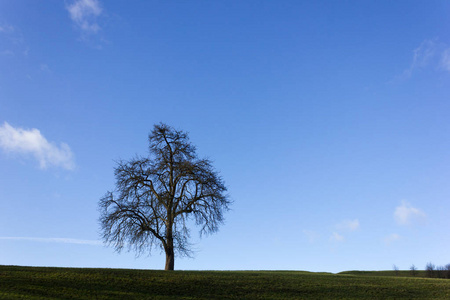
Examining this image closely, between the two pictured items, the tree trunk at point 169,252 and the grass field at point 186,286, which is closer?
the grass field at point 186,286

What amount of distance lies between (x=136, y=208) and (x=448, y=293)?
2444 cm

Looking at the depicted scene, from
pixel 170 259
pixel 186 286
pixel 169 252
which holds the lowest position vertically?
pixel 186 286

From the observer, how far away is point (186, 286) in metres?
25.3

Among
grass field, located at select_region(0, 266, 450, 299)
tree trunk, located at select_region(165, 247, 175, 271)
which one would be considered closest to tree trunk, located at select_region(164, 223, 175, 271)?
tree trunk, located at select_region(165, 247, 175, 271)

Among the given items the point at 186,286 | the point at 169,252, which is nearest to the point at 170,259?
the point at 169,252

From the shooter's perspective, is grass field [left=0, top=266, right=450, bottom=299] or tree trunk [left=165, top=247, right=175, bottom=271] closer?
grass field [left=0, top=266, right=450, bottom=299]

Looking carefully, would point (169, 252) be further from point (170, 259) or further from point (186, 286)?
point (186, 286)

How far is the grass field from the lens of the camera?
22.3m

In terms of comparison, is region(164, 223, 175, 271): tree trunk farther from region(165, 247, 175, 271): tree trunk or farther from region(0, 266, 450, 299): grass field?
region(0, 266, 450, 299): grass field

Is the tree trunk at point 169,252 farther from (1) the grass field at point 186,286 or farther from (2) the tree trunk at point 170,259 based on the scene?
(1) the grass field at point 186,286

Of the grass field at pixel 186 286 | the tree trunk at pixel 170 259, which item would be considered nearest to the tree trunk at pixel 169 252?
the tree trunk at pixel 170 259

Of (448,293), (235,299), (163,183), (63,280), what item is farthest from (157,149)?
(448,293)

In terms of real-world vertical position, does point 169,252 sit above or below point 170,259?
above

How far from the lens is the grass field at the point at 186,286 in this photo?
2228 cm
